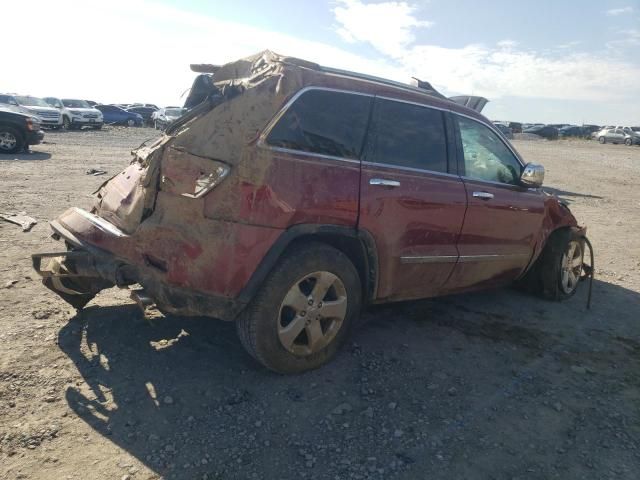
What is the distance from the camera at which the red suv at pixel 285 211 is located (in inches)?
123

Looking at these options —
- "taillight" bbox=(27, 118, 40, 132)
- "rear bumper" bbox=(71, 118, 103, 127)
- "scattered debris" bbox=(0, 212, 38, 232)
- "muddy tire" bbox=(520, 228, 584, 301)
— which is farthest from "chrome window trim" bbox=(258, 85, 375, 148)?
"rear bumper" bbox=(71, 118, 103, 127)

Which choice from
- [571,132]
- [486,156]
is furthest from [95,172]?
[571,132]

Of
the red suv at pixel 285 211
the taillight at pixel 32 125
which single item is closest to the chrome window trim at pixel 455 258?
the red suv at pixel 285 211

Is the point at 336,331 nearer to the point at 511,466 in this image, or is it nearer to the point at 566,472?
the point at 511,466

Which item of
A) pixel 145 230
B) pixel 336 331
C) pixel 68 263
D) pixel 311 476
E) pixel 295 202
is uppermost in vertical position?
pixel 295 202

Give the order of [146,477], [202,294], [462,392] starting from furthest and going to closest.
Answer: [462,392] → [202,294] → [146,477]

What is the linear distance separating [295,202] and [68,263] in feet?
5.60

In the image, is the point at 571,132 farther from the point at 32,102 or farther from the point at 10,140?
the point at 10,140

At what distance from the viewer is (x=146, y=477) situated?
248cm

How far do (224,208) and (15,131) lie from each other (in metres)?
15.0

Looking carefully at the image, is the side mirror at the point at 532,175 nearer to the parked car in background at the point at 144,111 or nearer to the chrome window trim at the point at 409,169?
the chrome window trim at the point at 409,169

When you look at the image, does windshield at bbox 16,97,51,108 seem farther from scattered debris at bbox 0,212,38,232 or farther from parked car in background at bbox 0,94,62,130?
scattered debris at bbox 0,212,38,232

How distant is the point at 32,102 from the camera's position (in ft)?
88.8

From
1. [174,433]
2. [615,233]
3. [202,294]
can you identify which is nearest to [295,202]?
[202,294]
